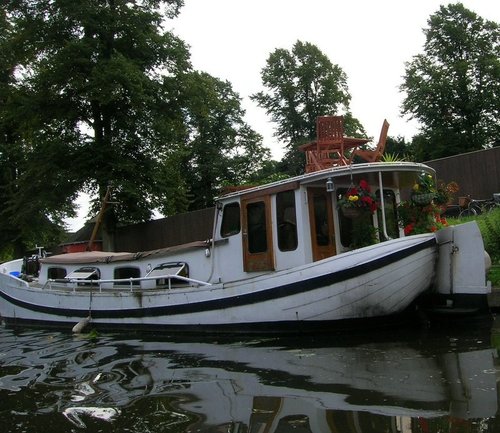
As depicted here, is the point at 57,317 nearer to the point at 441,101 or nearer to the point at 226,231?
the point at 226,231

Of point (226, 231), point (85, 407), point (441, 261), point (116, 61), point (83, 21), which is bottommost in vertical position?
point (85, 407)

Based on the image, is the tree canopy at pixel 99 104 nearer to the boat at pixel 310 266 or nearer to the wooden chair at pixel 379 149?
the boat at pixel 310 266

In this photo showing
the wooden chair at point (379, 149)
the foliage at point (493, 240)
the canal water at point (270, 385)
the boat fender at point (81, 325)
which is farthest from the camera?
the boat fender at point (81, 325)

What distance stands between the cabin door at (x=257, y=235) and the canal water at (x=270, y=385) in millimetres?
1276

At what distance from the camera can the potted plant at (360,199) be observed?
815 centimetres

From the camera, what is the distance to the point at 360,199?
8234 millimetres

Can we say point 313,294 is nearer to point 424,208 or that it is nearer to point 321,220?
point 321,220

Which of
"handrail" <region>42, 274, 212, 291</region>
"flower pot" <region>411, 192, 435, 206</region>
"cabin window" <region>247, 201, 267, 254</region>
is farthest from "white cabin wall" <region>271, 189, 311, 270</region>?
"flower pot" <region>411, 192, 435, 206</region>

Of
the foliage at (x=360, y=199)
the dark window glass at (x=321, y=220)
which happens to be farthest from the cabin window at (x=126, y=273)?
the foliage at (x=360, y=199)

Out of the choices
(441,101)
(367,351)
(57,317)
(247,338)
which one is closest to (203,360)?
(247,338)

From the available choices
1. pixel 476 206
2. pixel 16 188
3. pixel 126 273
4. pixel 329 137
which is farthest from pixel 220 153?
pixel 329 137

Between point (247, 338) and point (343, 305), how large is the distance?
1.68 meters

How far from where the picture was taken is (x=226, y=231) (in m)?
9.69

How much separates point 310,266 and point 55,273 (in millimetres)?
7977
